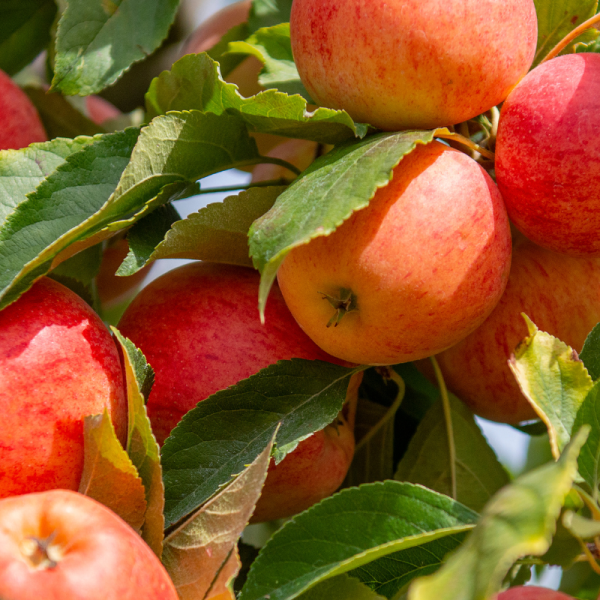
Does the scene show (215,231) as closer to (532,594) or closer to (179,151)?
(179,151)

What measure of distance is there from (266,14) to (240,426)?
2.07 ft

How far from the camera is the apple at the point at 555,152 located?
604 mm

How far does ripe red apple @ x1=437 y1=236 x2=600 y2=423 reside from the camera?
2.57 ft

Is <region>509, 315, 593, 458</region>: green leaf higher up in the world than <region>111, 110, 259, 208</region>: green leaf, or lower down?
lower down

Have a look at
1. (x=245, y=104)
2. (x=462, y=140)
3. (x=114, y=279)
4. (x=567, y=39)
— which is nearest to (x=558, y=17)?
(x=567, y=39)

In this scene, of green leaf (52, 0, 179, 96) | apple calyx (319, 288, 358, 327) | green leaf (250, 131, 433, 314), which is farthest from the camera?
green leaf (52, 0, 179, 96)

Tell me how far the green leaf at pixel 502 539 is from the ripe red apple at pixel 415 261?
0.68ft

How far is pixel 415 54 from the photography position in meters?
0.61

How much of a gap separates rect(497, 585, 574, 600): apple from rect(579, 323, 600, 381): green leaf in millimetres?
202

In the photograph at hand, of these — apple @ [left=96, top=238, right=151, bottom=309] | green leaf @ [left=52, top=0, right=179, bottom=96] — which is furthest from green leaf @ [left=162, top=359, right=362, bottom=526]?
green leaf @ [left=52, top=0, right=179, bottom=96]

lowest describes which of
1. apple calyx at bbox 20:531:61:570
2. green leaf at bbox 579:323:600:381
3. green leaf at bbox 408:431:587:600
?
green leaf at bbox 579:323:600:381

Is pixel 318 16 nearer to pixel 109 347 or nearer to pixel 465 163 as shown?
pixel 465 163

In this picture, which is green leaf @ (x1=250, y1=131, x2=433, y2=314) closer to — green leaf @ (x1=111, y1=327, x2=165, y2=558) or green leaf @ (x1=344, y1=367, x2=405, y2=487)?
green leaf @ (x1=111, y1=327, x2=165, y2=558)

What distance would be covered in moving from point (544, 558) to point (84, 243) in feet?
1.81
